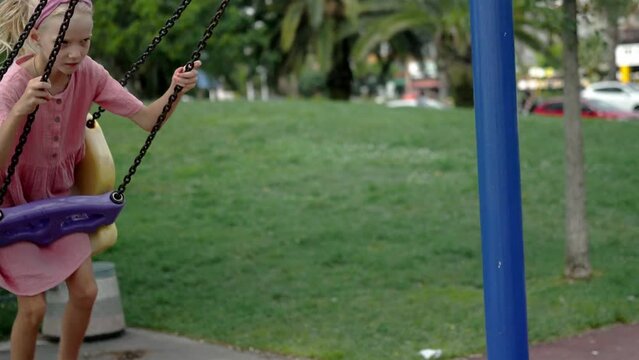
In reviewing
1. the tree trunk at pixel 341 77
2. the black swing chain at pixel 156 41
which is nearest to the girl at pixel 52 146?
the black swing chain at pixel 156 41

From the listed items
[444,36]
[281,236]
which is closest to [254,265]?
[281,236]

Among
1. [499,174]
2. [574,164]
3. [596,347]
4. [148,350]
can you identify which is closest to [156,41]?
[499,174]

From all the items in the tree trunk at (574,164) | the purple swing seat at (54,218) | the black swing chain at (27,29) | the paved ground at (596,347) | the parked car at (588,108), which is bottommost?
the parked car at (588,108)

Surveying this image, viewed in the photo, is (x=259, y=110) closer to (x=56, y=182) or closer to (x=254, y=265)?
(x=254, y=265)

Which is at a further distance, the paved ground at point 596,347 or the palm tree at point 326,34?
the palm tree at point 326,34

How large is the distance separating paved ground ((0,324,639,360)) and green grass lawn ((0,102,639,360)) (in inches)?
6.9

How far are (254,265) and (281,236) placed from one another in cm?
109

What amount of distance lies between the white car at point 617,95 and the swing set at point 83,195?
33.6 meters

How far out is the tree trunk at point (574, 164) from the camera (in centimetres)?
818

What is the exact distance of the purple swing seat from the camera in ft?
12.2

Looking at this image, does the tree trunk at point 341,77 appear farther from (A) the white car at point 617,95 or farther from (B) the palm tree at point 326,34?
(A) the white car at point 617,95

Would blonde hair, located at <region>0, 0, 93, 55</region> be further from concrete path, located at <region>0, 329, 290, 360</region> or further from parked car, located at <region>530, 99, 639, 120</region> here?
parked car, located at <region>530, 99, 639, 120</region>

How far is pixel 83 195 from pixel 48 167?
19 cm

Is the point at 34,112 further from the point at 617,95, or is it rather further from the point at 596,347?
the point at 617,95
